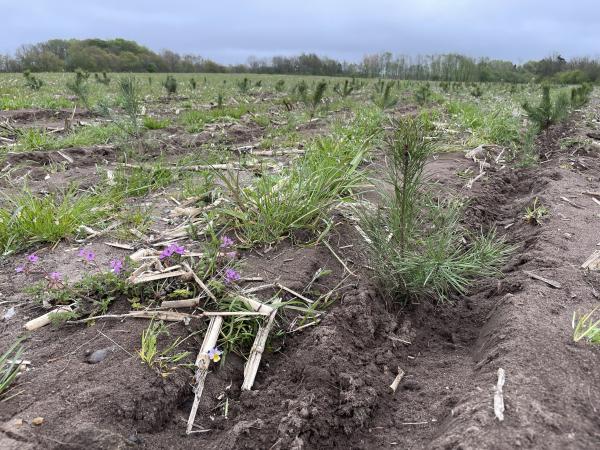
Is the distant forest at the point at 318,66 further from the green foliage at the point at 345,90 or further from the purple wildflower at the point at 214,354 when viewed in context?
the purple wildflower at the point at 214,354

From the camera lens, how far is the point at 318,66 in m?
55.4

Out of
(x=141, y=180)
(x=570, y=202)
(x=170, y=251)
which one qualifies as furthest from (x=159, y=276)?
(x=570, y=202)

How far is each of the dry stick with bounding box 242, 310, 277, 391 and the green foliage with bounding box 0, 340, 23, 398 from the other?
1.00 m

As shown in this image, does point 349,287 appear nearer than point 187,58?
Yes

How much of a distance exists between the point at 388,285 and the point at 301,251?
672 millimetres

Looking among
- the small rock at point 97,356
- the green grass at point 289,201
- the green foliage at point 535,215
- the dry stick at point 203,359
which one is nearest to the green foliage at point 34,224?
the green grass at point 289,201

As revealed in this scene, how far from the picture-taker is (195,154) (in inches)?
224

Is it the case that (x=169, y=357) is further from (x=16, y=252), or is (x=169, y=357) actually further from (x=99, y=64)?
(x=99, y=64)

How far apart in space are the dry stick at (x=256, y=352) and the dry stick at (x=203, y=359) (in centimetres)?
19

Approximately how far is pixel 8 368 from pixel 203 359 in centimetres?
86

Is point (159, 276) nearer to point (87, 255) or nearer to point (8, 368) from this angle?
point (87, 255)

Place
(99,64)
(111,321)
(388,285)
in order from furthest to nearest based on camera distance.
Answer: (99,64), (388,285), (111,321)

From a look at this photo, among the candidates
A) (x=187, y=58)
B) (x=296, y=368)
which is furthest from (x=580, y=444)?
(x=187, y=58)

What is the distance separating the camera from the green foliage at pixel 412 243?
101 inches
